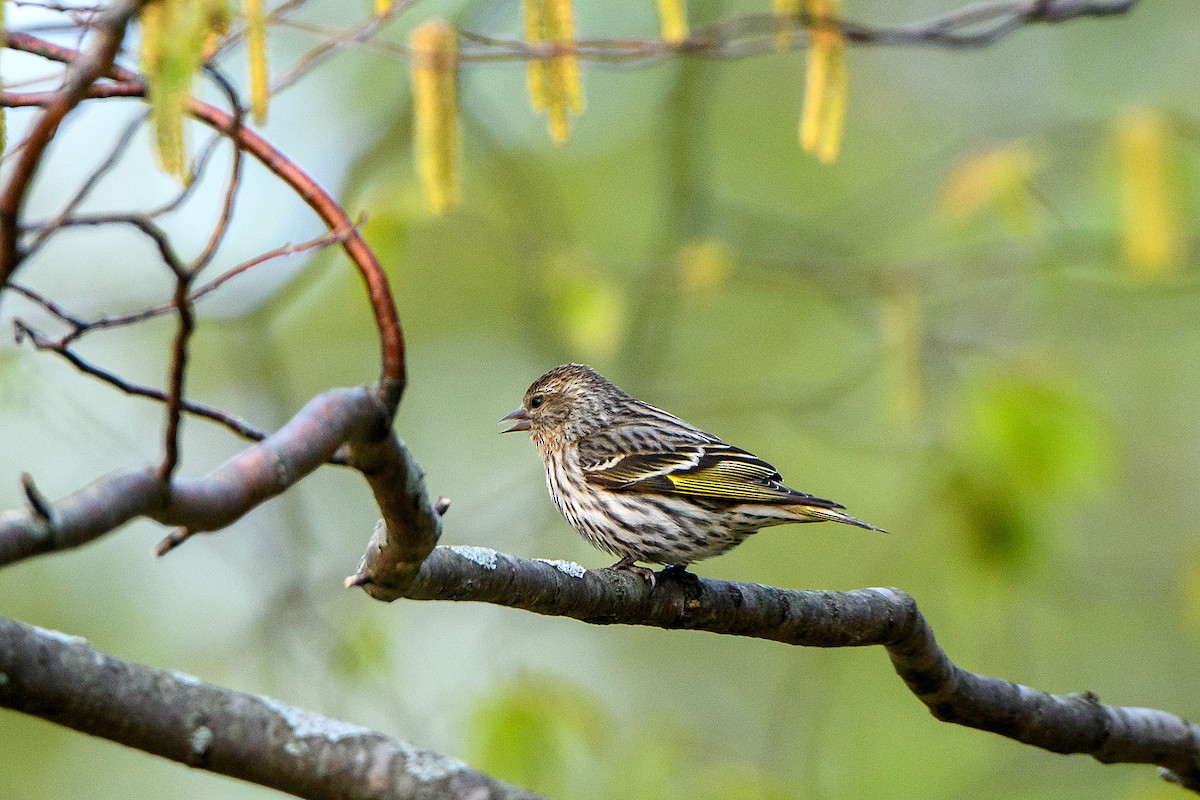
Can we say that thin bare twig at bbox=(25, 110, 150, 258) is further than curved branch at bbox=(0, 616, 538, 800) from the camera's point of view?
No

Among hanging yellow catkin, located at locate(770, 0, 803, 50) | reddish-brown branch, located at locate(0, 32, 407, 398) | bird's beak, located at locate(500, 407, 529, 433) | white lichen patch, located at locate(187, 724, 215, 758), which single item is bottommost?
bird's beak, located at locate(500, 407, 529, 433)

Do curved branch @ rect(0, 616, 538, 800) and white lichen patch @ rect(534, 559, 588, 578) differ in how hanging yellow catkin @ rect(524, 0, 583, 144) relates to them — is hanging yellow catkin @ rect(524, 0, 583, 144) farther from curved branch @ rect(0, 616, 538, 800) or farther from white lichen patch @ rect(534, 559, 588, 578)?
curved branch @ rect(0, 616, 538, 800)

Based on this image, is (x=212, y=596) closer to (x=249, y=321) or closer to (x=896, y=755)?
(x=249, y=321)

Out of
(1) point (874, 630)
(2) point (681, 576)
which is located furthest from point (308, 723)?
(1) point (874, 630)

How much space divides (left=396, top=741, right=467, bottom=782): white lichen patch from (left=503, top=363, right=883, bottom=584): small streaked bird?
5.74ft

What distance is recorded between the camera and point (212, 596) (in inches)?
464

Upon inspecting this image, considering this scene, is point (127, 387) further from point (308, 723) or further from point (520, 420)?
point (520, 420)

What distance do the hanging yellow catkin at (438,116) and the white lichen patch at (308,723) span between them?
1.49 meters

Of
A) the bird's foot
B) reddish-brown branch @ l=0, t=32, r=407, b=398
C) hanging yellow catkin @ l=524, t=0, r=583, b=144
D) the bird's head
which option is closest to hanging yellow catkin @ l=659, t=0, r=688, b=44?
hanging yellow catkin @ l=524, t=0, r=583, b=144

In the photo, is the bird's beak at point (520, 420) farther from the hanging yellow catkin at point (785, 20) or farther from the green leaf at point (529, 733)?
the hanging yellow catkin at point (785, 20)

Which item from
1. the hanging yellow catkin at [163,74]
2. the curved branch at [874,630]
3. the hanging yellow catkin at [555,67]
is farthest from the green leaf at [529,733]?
the hanging yellow catkin at [163,74]

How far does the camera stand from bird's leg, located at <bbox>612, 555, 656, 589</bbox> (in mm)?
4275

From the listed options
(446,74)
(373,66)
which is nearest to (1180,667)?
(373,66)

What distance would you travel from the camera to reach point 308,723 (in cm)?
307
